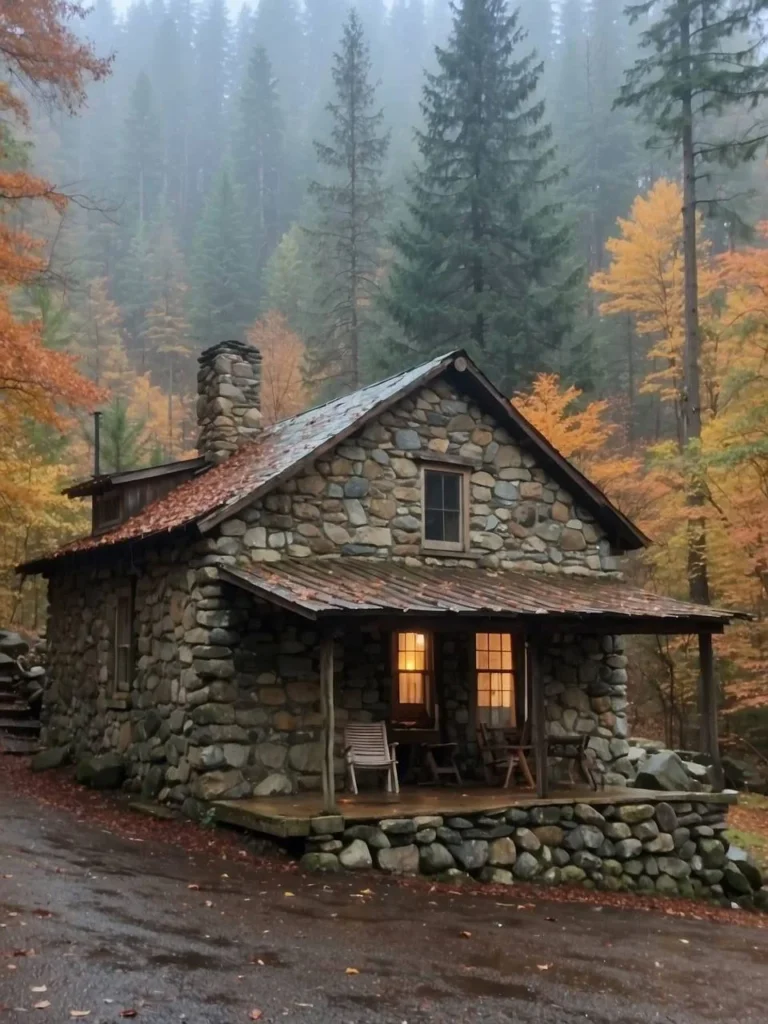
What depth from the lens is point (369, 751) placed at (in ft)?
37.8

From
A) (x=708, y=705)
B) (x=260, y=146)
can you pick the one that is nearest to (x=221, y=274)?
(x=260, y=146)

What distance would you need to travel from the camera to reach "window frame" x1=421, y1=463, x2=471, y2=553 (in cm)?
1280

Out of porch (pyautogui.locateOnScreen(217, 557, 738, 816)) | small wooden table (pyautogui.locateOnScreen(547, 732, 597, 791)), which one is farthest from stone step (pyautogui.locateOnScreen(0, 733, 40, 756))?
small wooden table (pyautogui.locateOnScreen(547, 732, 597, 791))

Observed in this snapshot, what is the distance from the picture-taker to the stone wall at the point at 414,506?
1166 centimetres

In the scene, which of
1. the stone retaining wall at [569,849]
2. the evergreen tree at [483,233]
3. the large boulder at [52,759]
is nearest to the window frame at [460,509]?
the stone retaining wall at [569,849]

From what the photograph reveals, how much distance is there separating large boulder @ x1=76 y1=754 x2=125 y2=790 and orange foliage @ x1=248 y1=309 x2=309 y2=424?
18.0 m

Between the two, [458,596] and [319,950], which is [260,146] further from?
[319,950]

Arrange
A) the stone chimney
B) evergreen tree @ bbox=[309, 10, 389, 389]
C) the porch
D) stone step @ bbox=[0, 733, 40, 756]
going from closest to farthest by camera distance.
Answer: the porch → the stone chimney → stone step @ bbox=[0, 733, 40, 756] → evergreen tree @ bbox=[309, 10, 389, 389]

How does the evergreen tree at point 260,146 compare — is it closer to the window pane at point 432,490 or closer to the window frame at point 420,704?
the window pane at point 432,490

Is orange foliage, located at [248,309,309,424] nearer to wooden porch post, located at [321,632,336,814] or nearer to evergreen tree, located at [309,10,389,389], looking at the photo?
evergreen tree, located at [309,10,389,389]

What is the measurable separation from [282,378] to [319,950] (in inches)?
1020

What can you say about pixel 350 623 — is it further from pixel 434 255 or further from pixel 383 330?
pixel 383 330

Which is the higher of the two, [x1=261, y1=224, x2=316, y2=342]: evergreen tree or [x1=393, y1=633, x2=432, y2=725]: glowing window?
[x1=261, y1=224, x2=316, y2=342]: evergreen tree

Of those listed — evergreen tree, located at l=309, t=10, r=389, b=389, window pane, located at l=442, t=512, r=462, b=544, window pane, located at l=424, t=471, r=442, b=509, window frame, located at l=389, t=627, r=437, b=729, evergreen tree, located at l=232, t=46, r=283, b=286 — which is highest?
evergreen tree, located at l=232, t=46, r=283, b=286
